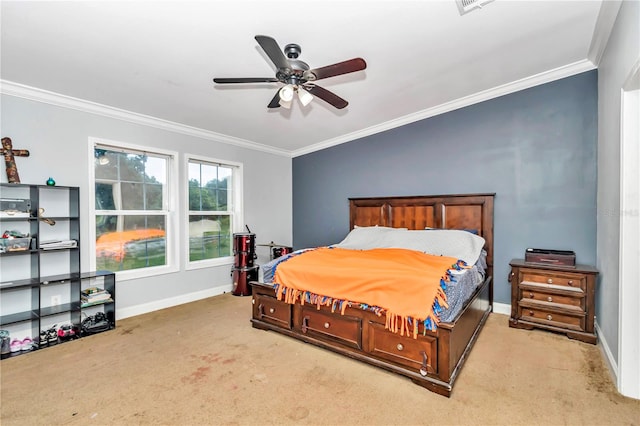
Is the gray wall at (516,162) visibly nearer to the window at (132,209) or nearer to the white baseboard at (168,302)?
the white baseboard at (168,302)

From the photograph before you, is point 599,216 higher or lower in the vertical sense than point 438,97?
lower

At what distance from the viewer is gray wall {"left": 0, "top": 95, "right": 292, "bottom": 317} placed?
290 cm

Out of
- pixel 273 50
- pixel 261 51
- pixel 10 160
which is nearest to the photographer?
pixel 273 50

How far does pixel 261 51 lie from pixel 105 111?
2196 mm

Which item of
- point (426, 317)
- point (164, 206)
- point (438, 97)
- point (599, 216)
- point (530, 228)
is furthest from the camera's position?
point (164, 206)

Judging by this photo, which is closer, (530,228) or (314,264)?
(314,264)

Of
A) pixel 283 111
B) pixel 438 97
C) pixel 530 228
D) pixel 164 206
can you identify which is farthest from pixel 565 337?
pixel 164 206

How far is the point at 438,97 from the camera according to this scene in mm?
3621

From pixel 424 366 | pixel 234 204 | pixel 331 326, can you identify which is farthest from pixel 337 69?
pixel 234 204

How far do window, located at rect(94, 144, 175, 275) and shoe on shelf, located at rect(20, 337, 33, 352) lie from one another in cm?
85

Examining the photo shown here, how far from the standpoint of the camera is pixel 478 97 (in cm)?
364

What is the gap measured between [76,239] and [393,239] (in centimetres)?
355

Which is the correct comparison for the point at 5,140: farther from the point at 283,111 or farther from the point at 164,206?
the point at 283,111

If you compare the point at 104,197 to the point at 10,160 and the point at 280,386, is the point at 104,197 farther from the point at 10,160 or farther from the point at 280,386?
the point at 280,386
